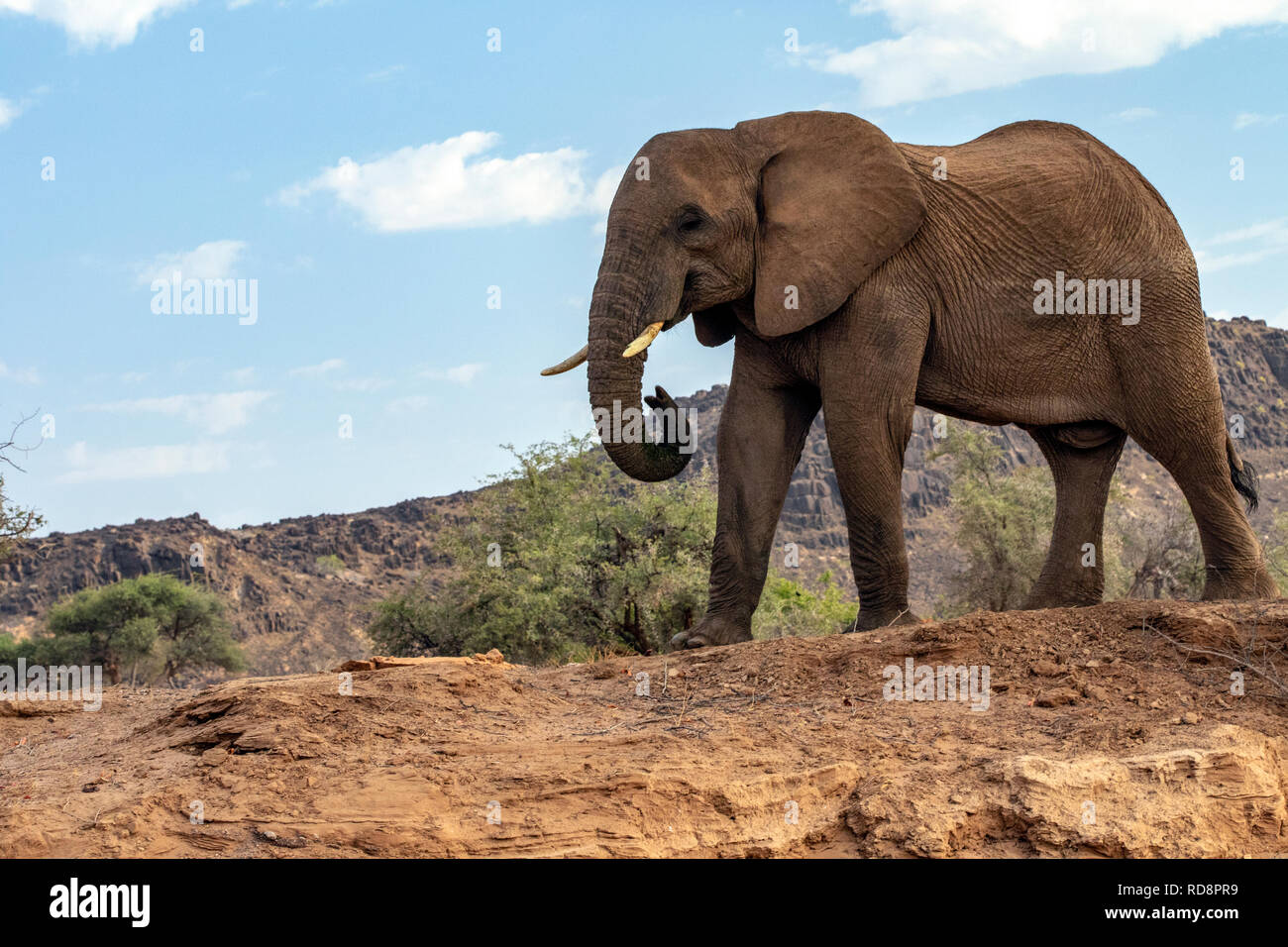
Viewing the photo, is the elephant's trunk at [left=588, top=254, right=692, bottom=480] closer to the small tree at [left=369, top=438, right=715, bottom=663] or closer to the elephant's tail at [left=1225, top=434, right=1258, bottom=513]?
the elephant's tail at [left=1225, top=434, right=1258, bottom=513]

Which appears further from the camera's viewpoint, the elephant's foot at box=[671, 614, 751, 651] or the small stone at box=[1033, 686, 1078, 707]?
the elephant's foot at box=[671, 614, 751, 651]

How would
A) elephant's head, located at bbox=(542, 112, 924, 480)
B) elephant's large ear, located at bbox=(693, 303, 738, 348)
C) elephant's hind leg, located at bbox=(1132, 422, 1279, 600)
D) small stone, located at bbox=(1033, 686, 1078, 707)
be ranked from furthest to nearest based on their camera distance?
elephant's large ear, located at bbox=(693, 303, 738, 348) → elephant's hind leg, located at bbox=(1132, 422, 1279, 600) → elephant's head, located at bbox=(542, 112, 924, 480) → small stone, located at bbox=(1033, 686, 1078, 707)

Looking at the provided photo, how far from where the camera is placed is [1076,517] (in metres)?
9.92

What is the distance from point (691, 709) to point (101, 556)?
3734 cm

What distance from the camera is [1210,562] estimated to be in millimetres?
9344

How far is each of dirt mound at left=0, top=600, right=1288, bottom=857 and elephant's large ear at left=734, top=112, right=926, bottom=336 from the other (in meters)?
2.52

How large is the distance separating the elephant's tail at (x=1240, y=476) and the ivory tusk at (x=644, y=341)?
464cm

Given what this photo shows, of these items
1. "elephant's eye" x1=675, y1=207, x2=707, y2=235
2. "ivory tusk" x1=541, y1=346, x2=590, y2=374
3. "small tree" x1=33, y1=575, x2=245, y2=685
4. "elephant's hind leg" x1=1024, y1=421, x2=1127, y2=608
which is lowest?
"small tree" x1=33, y1=575, x2=245, y2=685

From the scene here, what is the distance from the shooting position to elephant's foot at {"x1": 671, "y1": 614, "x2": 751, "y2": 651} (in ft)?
29.7

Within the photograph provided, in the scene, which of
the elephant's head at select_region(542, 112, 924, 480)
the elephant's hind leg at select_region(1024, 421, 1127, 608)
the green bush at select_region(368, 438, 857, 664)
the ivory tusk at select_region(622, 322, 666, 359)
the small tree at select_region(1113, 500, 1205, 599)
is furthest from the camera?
the small tree at select_region(1113, 500, 1205, 599)

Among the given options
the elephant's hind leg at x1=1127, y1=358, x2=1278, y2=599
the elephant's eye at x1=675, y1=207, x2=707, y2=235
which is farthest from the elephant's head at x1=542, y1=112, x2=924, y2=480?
the elephant's hind leg at x1=1127, y1=358, x2=1278, y2=599

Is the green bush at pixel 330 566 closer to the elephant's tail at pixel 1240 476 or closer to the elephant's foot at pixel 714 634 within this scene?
the elephant's foot at pixel 714 634

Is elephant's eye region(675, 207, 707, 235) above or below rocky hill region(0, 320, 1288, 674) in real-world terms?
above

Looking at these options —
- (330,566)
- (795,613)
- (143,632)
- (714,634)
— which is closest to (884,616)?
(714,634)
